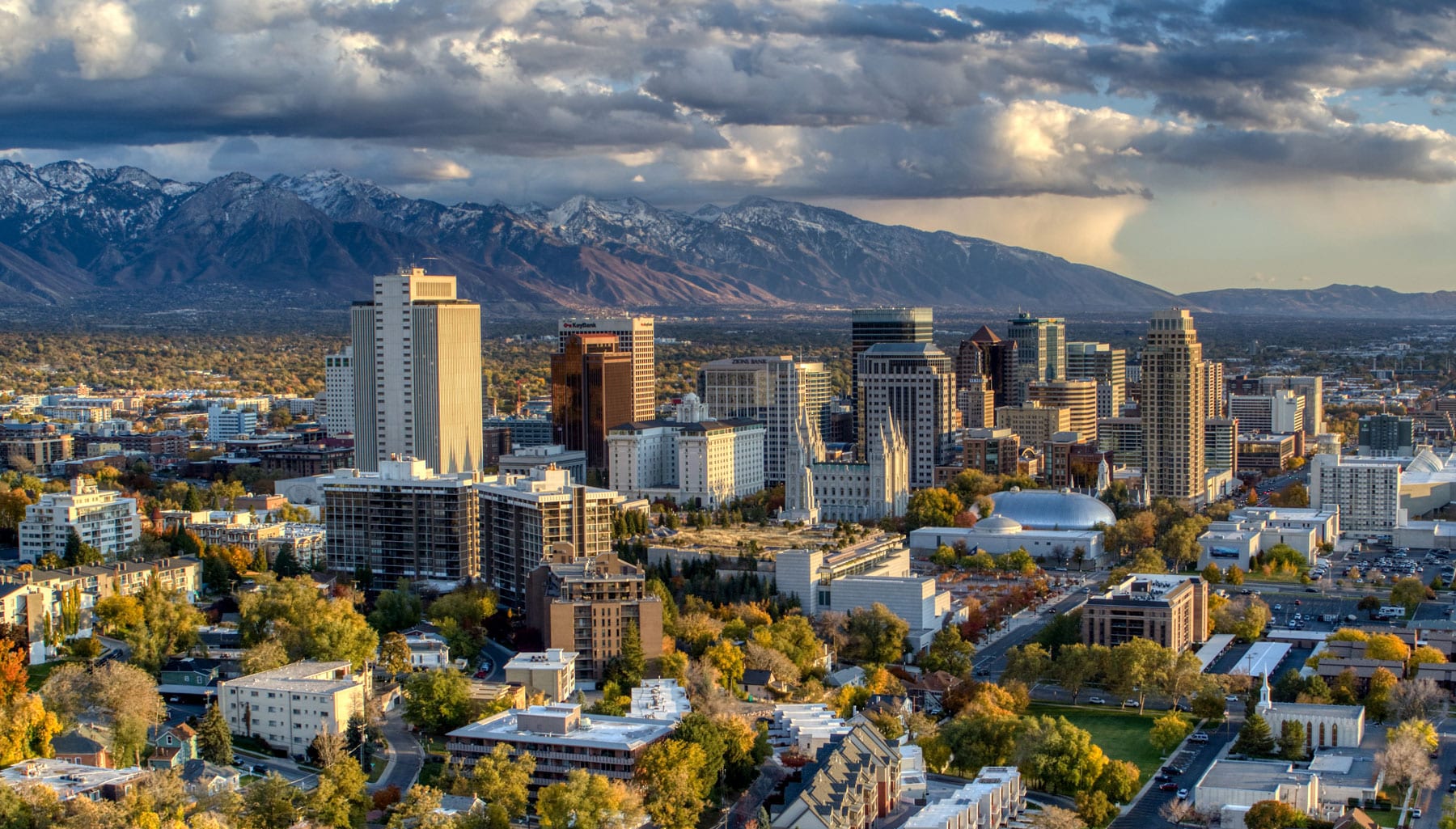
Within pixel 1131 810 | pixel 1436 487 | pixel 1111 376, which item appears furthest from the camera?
pixel 1111 376

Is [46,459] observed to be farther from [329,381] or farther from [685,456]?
[685,456]

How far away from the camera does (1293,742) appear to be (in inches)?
2127

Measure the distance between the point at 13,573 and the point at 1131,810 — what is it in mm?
37034

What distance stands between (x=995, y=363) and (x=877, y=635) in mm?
81464

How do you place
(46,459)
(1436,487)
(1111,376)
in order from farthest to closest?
(1111,376) < (46,459) < (1436,487)

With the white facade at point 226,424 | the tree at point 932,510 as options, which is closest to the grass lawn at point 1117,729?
the tree at point 932,510

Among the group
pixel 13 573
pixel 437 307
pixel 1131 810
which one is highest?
pixel 437 307

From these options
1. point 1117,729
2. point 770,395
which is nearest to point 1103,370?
point 770,395

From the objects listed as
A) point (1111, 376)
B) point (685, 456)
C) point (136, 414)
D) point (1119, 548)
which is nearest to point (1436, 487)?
point (1119, 548)

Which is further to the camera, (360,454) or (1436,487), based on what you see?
(1436,487)

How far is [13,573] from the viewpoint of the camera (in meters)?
65.1

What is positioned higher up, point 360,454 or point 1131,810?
point 360,454

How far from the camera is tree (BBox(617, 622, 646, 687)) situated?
5859 centimetres

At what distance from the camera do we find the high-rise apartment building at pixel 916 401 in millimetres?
115312
